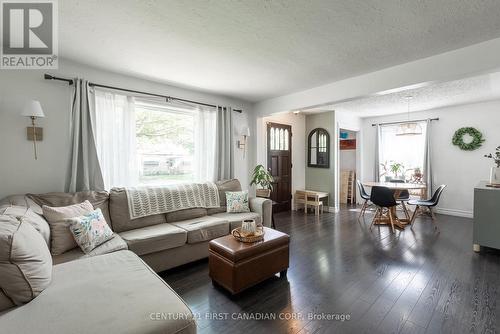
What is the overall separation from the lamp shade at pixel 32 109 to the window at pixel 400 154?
6102mm

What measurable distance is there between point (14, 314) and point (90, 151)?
2069mm

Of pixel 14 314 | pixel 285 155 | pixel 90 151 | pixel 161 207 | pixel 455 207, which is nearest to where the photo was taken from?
pixel 14 314

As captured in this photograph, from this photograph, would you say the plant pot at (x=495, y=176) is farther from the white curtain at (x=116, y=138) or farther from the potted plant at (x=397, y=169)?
the white curtain at (x=116, y=138)

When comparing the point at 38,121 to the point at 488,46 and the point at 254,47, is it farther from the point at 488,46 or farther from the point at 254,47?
the point at 488,46

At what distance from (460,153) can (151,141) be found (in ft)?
20.1

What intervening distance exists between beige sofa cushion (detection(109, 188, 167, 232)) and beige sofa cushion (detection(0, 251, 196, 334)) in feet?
3.60

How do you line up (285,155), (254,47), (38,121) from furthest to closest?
1. (285,155)
2. (38,121)
3. (254,47)

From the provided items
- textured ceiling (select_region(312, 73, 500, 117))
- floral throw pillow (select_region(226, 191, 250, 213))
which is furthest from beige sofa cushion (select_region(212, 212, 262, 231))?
textured ceiling (select_region(312, 73, 500, 117))

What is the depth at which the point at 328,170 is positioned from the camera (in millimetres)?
5555

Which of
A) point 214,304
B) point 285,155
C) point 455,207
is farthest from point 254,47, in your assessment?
point 455,207

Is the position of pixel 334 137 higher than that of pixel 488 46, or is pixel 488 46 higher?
pixel 488 46

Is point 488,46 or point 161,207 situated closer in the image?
point 488,46

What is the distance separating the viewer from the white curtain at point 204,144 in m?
3.98

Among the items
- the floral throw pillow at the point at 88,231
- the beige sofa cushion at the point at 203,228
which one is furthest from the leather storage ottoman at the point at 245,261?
the floral throw pillow at the point at 88,231
